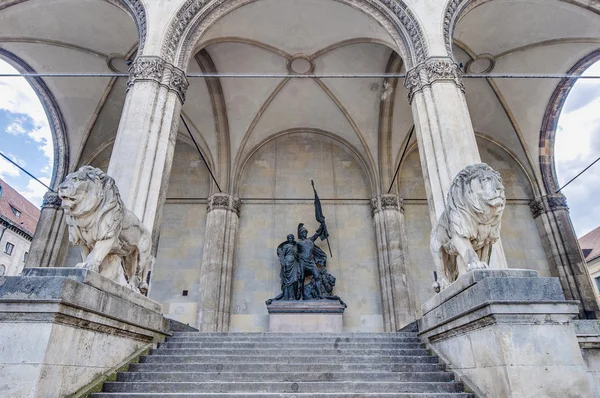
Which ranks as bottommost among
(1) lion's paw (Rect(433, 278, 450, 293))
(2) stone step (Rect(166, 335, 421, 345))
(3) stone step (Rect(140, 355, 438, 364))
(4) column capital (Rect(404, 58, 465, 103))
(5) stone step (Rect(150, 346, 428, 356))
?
(3) stone step (Rect(140, 355, 438, 364))

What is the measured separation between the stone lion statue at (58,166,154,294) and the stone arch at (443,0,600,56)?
22.0ft

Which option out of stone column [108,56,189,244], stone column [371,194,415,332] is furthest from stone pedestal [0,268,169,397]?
stone column [371,194,415,332]

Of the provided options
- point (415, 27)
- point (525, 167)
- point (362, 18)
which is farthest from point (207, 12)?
point (525, 167)

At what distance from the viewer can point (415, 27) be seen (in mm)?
7492

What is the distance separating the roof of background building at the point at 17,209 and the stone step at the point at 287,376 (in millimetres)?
24505

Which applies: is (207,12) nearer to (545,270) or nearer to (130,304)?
(130,304)

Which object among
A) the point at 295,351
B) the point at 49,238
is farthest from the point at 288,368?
the point at 49,238

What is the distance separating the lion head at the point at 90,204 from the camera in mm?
4000

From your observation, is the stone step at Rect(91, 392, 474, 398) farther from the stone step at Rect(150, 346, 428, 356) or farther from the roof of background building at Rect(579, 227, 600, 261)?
the roof of background building at Rect(579, 227, 600, 261)

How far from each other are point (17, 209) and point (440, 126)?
29359mm

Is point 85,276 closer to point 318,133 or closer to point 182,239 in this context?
point 182,239

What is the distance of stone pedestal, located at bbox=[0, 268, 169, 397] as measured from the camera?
10.2 feet

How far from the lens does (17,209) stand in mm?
25078

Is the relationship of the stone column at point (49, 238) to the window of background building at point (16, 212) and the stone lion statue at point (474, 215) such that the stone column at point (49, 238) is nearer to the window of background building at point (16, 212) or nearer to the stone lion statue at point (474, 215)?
the stone lion statue at point (474, 215)
